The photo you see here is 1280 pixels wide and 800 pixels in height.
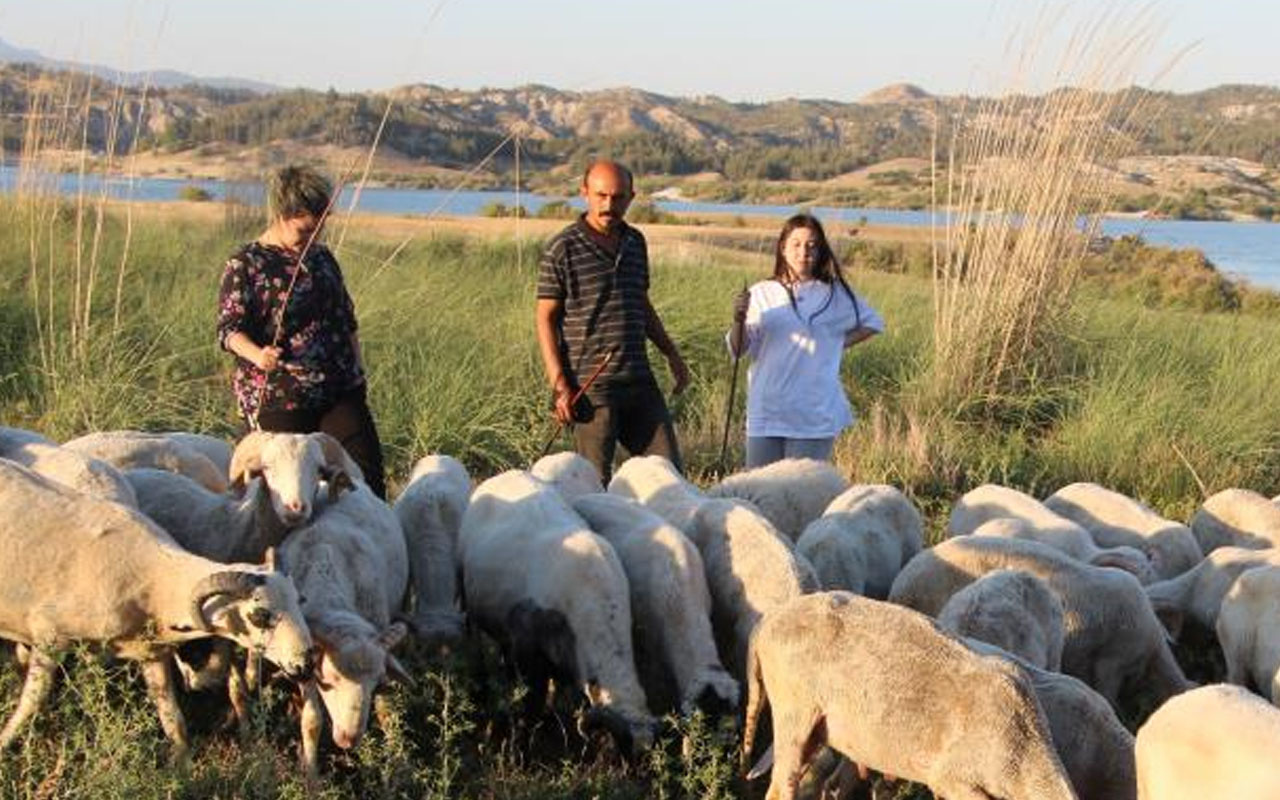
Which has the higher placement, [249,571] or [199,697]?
[249,571]

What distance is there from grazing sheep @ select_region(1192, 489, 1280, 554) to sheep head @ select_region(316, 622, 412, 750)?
221 inches

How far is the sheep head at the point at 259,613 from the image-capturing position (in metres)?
4.86

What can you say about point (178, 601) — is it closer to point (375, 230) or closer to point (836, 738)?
point (836, 738)

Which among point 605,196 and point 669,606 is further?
point 605,196

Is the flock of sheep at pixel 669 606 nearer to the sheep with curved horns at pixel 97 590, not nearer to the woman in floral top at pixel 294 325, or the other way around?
the sheep with curved horns at pixel 97 590

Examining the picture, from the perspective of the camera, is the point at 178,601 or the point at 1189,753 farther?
the point at 178,601

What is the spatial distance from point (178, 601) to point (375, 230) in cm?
1372

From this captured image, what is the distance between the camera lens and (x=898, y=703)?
482 centimetres

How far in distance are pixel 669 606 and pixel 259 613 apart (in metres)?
1.77

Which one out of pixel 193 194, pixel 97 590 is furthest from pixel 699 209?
pixel 97 590

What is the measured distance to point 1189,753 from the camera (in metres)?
4.28

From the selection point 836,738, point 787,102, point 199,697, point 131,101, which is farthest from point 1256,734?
point 787,102

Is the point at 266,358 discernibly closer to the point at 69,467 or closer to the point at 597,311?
the point at 69,467

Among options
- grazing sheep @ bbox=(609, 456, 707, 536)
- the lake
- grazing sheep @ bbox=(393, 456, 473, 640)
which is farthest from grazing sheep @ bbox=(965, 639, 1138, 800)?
the lake
